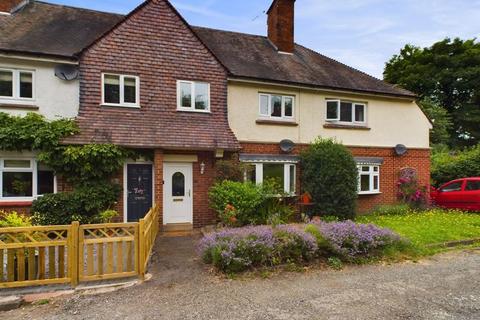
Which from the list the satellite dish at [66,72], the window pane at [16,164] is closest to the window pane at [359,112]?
the satellite dish at [66,72]

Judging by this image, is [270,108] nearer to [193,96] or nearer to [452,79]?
[193,96]

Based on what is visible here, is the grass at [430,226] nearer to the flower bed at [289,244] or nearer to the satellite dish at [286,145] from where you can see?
the flower bed at [289,244]

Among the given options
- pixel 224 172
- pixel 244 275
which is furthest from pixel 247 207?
pixel 244 275

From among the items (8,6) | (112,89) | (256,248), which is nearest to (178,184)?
(112,89)

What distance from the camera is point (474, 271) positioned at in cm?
714

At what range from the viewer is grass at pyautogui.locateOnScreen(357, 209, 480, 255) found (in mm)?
9289

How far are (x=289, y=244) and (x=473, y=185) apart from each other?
39.7 feet

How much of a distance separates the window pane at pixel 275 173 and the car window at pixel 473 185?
29.0 feet

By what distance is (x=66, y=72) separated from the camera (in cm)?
1048

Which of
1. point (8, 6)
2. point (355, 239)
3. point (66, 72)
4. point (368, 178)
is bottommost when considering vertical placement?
point (355, 239)

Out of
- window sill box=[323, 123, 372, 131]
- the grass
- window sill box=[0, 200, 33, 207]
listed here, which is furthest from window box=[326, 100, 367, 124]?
window sill box=[0, 200, 33, 207]

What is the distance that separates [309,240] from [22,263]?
5654 millimetres

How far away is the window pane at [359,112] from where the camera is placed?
14.8m

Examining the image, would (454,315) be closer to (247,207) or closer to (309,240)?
(309,240)
